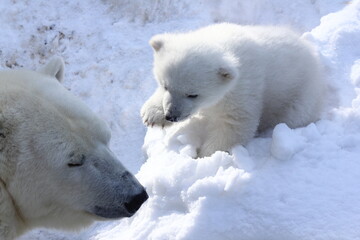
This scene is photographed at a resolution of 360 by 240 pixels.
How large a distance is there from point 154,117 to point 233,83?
2.37 feet

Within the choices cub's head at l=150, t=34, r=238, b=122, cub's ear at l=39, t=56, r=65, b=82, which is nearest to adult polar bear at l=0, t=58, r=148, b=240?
cub's ear at l=39, t=56, r=65, b=82

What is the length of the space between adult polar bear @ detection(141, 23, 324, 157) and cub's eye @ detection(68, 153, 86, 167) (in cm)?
122

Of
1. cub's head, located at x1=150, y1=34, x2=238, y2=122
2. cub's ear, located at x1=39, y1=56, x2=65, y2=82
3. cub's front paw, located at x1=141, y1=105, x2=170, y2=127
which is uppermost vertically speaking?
cub's head, located at x1=150, y1=34, x2=238, y2=122

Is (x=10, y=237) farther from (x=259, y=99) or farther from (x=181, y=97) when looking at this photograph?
(x=259, y=99)

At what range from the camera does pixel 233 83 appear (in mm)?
3520

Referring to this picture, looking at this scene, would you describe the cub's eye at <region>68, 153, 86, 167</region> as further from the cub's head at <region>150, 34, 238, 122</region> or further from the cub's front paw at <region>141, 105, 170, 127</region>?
the cub's front paw at <region>141, 105, 170, 127</region>

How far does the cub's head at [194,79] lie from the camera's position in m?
3.47

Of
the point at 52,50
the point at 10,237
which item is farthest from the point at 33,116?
the point at 52,50

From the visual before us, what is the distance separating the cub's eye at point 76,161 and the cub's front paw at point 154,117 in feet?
5.06

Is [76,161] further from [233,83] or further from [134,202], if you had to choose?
[233,83]

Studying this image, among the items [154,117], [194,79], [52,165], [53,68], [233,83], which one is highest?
[233,83]

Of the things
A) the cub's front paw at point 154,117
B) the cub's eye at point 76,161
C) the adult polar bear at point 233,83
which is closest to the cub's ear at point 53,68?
the cub's eye at point 76,161

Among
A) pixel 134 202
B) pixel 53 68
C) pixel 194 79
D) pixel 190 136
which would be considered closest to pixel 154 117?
pixel 190 136

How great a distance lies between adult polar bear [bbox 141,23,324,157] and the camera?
3500 mm
